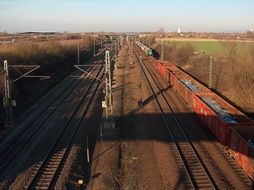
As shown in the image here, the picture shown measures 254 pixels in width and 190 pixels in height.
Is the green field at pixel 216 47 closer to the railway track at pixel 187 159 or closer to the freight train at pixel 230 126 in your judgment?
the freight train at pixel 230 126

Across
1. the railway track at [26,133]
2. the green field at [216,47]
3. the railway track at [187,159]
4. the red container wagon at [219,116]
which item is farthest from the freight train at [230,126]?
the green field at [216,47]

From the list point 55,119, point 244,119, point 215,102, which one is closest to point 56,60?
point 55,119

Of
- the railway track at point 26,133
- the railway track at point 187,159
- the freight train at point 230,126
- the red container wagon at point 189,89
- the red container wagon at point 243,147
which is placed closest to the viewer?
the railway track at point 187,159

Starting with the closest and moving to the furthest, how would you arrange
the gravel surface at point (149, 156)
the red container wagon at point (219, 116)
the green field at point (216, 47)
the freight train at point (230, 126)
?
the gravel surface at point (149, 156)
the freight train at point (230, 126)
the red container wagon at point (219, 116)
the green field at point (216, 47)

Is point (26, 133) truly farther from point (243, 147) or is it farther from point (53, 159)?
point (243, 147)

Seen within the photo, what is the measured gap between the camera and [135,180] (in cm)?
1861

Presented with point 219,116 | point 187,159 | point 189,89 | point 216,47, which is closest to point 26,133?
point 187,159

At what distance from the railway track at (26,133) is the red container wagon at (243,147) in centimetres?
1240

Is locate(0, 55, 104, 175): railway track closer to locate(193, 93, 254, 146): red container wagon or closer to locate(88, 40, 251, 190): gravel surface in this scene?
locate(88, 40, 251, 190): gravel surface

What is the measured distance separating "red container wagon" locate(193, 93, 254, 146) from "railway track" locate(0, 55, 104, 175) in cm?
1222

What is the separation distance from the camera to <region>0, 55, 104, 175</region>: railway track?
22.2m

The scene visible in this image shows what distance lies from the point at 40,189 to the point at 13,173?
2733 millimetres

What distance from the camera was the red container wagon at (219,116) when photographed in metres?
22.0

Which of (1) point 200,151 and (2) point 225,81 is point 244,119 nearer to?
(1) point 200,151
